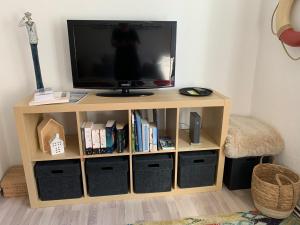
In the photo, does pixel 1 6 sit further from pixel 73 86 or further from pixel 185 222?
pixel 185 222

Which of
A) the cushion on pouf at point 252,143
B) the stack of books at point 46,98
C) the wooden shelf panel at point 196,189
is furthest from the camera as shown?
the wooden shelf panel at point 196,189

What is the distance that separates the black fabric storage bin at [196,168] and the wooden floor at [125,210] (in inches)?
4.4

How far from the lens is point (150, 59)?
1870 mm

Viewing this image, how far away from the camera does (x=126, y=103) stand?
1687 millimetres

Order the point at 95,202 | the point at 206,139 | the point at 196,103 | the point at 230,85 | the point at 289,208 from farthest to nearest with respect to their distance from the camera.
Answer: the point at 230,85
the point at 206,139
the point at 95,202
the point at 196,103
the point at 289,208

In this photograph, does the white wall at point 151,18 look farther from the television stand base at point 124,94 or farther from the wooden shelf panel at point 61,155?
the wooden shelf panel at point 61,155

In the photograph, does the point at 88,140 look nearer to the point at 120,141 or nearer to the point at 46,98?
the point at 120,141

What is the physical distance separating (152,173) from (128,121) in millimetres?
437

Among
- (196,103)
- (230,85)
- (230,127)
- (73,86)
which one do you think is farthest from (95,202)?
(230,85)

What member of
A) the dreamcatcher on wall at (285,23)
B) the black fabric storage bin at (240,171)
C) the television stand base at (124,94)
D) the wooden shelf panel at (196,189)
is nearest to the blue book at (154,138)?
the television stand base at (124,94)

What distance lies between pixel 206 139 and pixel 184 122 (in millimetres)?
287

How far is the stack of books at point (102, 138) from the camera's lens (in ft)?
5.74

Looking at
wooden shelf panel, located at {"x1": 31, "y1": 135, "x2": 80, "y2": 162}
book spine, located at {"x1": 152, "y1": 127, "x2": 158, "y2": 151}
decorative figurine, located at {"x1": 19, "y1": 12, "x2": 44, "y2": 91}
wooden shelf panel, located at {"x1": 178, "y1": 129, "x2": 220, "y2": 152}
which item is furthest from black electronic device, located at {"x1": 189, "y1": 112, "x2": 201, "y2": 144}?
decorative figurine, located at {"x1": 19, "y1": 12, "x2": 44, "y2": 91}

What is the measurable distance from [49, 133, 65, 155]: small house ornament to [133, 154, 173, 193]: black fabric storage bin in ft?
1.77
